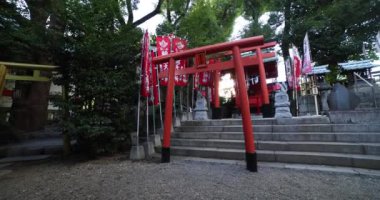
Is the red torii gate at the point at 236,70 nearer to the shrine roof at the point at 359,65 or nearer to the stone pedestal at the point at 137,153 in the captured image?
the stone pedestal at the point at 137,153

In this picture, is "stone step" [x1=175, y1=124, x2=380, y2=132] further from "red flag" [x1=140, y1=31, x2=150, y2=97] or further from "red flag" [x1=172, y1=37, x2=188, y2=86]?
"red flag" [x1=140, y1=31, x2=150, y2=97]

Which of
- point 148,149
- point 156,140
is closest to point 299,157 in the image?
point 148,149

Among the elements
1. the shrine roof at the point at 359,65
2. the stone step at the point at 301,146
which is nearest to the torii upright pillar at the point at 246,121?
the stone step at the point at 301,146

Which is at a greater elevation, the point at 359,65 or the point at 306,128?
the point at 359,65

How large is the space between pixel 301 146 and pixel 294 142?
0.23 metres

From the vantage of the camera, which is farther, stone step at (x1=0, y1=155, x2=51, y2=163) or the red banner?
the red banner

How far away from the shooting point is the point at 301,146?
5.58 meters

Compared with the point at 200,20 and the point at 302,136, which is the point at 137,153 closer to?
the point at 302,136

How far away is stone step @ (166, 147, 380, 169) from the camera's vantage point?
183 inches

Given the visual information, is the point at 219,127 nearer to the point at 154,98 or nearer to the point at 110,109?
the point at 154,98

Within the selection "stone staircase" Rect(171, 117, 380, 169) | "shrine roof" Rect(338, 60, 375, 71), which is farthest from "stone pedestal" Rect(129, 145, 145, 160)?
"shrine roof" Rect(338, 60, 375, 71)

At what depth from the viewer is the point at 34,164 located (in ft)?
22.3

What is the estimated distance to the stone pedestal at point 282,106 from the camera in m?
6.91

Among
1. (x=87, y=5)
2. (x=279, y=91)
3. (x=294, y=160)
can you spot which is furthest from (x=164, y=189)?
(x=87, y=5)
